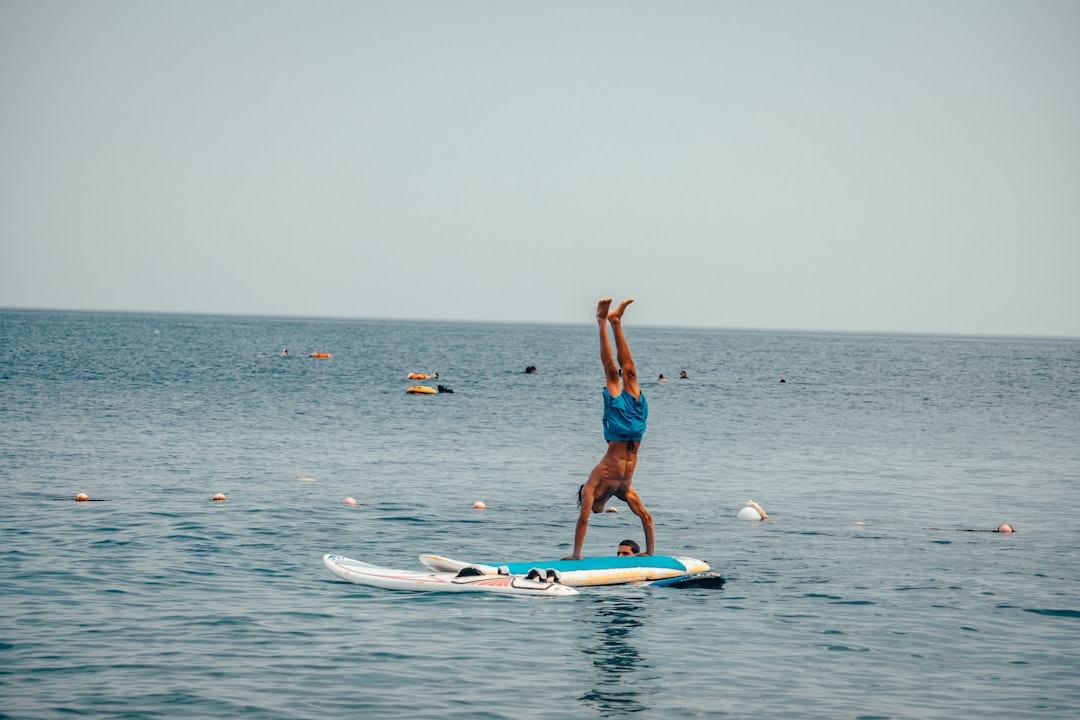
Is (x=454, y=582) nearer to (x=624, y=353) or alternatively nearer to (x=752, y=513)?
(x=624, y=353)

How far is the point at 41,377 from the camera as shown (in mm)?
71688

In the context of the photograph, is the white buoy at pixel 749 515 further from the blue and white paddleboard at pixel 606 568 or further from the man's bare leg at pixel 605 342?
the man's bare leg at pixel 605 342

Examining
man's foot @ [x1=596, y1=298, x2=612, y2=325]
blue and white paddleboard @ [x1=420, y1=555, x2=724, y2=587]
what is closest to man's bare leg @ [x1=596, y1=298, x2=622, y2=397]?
man's foot @ [x1=596, y1=298, x2=612, y2=325]

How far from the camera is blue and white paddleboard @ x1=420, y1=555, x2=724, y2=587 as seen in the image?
17.8 metres

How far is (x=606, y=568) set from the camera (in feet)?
59.0

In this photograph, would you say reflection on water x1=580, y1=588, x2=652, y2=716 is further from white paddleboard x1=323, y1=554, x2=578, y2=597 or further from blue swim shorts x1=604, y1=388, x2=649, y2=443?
blue swim shorts x1=604, y1=388, x2=649, y2=443

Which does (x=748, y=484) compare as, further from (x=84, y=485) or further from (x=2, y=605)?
(x=2, y=605)

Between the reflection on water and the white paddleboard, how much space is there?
78 cm

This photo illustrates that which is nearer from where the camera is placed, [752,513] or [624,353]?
[624,353]

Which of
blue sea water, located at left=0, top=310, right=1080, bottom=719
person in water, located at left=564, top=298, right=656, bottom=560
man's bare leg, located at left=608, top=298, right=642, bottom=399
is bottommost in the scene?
blue sea water, located at left=0, top=310, right=1080, bottom=719

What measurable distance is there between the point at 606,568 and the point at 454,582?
2459 millimetres

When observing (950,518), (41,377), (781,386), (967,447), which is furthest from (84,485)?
(781,386)

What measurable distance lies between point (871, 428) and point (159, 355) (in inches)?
3106

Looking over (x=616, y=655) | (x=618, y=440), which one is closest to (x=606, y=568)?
(x=618, y=440)
